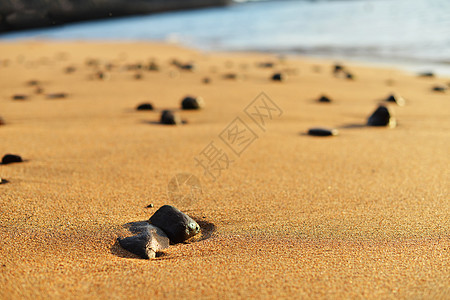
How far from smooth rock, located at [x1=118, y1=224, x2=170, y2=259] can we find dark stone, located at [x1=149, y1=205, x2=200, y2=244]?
27 millimetres

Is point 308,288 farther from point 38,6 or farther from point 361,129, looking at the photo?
point 38,6

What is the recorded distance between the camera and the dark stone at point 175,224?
4.75 feet

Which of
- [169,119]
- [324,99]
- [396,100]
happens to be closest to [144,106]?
[169,119]

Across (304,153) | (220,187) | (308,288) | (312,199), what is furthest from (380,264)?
(304,153)

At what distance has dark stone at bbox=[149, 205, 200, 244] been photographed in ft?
4.75

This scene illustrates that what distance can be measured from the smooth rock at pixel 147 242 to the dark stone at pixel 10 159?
3.38 feet

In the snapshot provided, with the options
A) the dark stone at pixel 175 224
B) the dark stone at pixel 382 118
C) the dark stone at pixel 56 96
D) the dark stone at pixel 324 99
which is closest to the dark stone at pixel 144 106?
the dark stone at pixel 56 96

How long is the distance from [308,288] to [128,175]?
3.76 feet

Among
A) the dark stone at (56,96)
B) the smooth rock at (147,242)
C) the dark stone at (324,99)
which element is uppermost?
the smooth rock at (147,242)

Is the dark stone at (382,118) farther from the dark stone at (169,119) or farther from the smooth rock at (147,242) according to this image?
the smooth rock at (147,242)

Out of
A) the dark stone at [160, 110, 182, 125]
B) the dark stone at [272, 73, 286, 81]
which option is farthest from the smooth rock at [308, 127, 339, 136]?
the dark stone at [272, 73, 286, 81]

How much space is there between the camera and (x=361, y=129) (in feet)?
9.81

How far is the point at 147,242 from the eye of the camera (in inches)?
53.4

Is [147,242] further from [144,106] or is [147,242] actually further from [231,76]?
[231,76]
